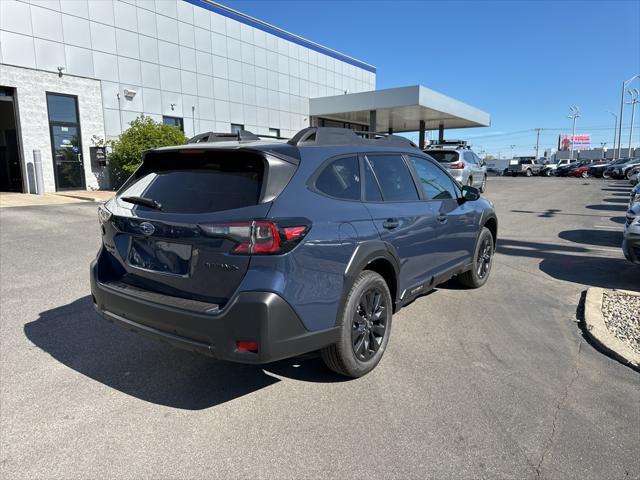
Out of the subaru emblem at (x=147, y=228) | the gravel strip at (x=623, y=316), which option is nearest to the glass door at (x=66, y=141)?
the subaru emblem at (x=147, y=228)

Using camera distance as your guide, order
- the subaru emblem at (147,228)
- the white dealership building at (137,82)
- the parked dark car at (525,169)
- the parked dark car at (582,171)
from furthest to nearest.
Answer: the parked dark car at (525,169)
the parked dark car at (582,171)
the white dealership building at (137,82)
the subaru emblem at (147,228)

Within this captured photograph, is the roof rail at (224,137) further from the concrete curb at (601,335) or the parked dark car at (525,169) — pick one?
the parked dark car at (525,169)

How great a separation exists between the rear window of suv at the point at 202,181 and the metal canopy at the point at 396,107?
2215cm

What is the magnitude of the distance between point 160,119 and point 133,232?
1987cm

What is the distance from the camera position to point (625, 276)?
6.56 metres

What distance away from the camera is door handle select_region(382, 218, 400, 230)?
12.1 feet

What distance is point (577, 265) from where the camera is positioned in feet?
23.7

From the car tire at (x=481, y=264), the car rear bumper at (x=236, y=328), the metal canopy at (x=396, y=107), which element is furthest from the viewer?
the metal canopy at (x=396, y=107)

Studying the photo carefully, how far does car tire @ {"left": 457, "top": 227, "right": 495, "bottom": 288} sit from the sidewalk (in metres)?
12.7

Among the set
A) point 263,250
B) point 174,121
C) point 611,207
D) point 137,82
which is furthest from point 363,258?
point 174,121

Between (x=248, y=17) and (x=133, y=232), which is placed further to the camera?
(x=248, y=17)

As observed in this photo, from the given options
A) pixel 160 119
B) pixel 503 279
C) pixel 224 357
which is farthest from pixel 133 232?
pixel 160 119

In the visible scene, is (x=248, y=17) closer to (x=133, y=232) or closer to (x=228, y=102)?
(x=228, y=102)

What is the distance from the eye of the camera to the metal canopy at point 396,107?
24250mm
